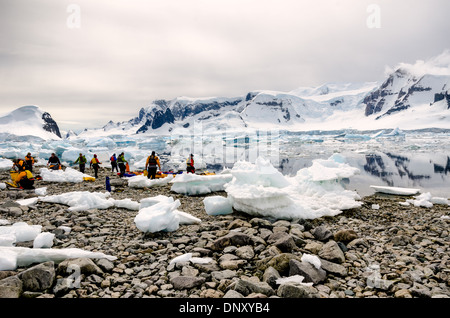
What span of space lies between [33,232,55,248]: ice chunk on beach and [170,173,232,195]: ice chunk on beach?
721 cm

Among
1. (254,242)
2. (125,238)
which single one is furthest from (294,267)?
(125,238)

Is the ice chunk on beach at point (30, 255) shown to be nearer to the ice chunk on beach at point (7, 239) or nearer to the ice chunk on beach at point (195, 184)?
the ice chunk on beach at point (7, 239)

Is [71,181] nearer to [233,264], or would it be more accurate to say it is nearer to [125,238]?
[125,238]

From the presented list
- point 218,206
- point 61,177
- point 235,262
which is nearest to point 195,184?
point 218,206

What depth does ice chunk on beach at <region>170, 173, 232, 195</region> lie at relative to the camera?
1189cm

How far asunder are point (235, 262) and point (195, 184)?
7.93m

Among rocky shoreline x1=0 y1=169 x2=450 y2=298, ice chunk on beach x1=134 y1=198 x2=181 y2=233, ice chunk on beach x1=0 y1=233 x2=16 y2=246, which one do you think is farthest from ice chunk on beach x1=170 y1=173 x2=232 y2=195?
ice chunk on beach x1=0 y1=233 x2=16 y2=246

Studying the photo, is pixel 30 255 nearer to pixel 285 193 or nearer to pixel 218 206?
pixel 218 206

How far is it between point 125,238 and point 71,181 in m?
10.3

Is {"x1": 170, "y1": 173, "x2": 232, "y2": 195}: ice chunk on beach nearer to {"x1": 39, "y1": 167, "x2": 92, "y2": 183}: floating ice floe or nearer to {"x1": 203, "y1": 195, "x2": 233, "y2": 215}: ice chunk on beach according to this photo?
{"x1": 203, "y1": 195, "x2": 233, "y2": 215}: ice chunk on beach

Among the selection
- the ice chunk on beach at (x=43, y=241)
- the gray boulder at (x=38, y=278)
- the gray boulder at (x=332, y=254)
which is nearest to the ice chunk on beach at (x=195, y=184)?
the ice chunk on beach at (x=43, y=241)

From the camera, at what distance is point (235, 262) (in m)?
4.34

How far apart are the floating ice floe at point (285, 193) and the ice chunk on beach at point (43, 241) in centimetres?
452

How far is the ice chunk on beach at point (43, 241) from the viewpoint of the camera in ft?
15.1
